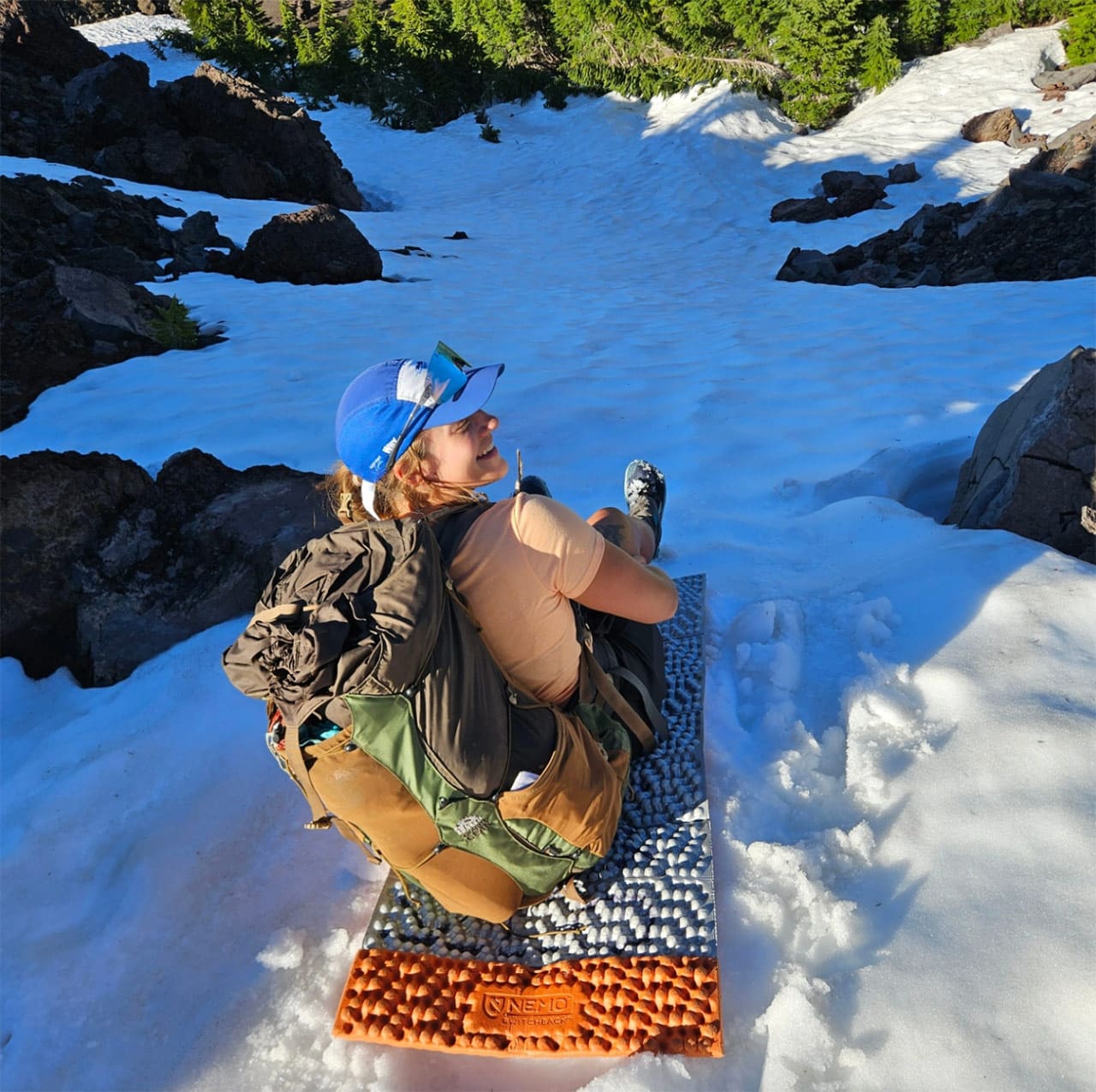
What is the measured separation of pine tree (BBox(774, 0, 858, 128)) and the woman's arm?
17.4 m

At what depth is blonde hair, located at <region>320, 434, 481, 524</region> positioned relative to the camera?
174cm

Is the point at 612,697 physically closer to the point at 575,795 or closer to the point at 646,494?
the point at 575,795

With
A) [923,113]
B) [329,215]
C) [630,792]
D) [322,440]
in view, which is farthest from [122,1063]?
[923,113]

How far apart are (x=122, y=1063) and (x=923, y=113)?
17280 millimetres

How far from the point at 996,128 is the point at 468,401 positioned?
1462 cm

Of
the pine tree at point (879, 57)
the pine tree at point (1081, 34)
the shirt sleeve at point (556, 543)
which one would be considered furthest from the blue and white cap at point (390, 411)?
the pine tree at point (879, 57)

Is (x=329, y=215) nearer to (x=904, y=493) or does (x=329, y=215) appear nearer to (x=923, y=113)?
(x=904, y=493)

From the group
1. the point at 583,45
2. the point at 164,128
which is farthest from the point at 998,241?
the point at 583,45

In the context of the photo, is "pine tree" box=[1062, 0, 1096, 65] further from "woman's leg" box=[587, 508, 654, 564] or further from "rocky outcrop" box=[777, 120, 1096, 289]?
"woman's leg" box=[587, 508, 654, 564]

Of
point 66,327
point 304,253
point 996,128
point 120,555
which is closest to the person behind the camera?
point 120,555

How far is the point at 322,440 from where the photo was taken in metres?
4.50

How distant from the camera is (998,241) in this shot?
820cm

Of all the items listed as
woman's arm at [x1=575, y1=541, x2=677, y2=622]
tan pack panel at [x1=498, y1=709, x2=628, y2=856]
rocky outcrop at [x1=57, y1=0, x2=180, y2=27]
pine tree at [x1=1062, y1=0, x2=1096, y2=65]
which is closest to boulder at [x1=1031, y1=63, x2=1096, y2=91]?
pine tree at [x1=1062, y1=0, x2=1096, y2=65]

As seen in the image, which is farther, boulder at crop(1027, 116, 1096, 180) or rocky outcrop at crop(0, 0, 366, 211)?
rocky outcrop at crop(0, 0, 366, 211)
